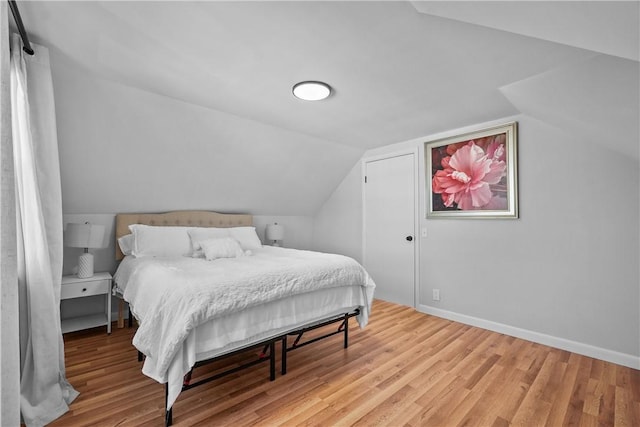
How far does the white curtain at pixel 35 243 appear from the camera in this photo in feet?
5.55

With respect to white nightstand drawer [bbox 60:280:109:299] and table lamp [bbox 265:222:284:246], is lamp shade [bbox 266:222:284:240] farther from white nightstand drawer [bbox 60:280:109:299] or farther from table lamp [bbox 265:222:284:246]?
white nightstand drawer [bbox 60:280:109:299]

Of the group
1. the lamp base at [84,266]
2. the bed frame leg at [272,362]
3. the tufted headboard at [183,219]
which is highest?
the tufted headboard at [183,219]

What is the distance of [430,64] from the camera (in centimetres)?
201

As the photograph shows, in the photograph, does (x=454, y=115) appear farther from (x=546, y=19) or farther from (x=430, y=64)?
(x=546, y=19)

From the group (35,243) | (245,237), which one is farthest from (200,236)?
(35,243)

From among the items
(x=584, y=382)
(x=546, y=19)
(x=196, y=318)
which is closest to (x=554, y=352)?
(x=584, y=382)

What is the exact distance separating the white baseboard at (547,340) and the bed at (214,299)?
1323 millimetres

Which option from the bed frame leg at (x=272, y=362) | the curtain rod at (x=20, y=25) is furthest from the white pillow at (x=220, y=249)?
the curtain rod at (x=20, y=25)

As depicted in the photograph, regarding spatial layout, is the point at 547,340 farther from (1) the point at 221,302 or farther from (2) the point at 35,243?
(2) the point at 35,243

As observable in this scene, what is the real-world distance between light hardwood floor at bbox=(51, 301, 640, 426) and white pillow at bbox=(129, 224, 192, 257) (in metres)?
0.84

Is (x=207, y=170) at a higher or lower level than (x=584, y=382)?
higher

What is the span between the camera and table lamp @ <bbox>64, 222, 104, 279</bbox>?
267 centimetres

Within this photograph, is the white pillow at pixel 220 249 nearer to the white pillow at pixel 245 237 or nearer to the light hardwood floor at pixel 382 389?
the white pillow at pixel 245 237

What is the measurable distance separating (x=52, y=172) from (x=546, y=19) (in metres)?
2.66
